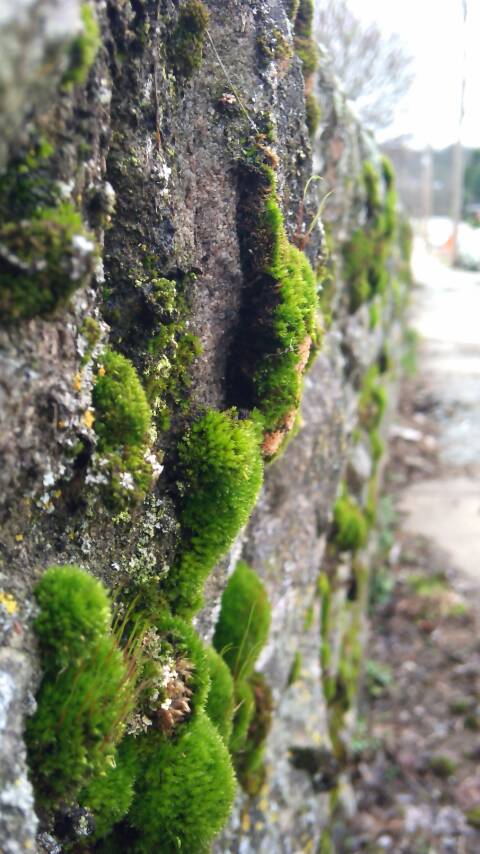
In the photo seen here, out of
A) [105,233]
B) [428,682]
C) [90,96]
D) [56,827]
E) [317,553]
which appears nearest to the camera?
[90,96]

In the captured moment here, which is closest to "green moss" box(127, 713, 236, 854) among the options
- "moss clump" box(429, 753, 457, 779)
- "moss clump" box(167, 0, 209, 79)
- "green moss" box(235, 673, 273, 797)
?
"green moss" box(235, 673, 273, 797)

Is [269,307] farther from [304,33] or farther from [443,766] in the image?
[443,766]

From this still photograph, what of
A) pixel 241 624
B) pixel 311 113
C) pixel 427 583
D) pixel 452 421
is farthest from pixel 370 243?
pixel 452 421

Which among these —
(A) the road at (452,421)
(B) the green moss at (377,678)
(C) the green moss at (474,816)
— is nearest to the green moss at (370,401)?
(A) the road at (452,421)

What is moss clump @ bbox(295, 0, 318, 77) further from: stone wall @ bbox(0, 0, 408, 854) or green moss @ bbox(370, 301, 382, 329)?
green moss @ bbox(370, 301, 382, 329)

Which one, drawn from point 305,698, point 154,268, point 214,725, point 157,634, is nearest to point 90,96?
point 154,268

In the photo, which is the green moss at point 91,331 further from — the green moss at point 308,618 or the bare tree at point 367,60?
the bare tree at point 367,60

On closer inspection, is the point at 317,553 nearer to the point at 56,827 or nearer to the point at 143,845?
the point at 143,845
